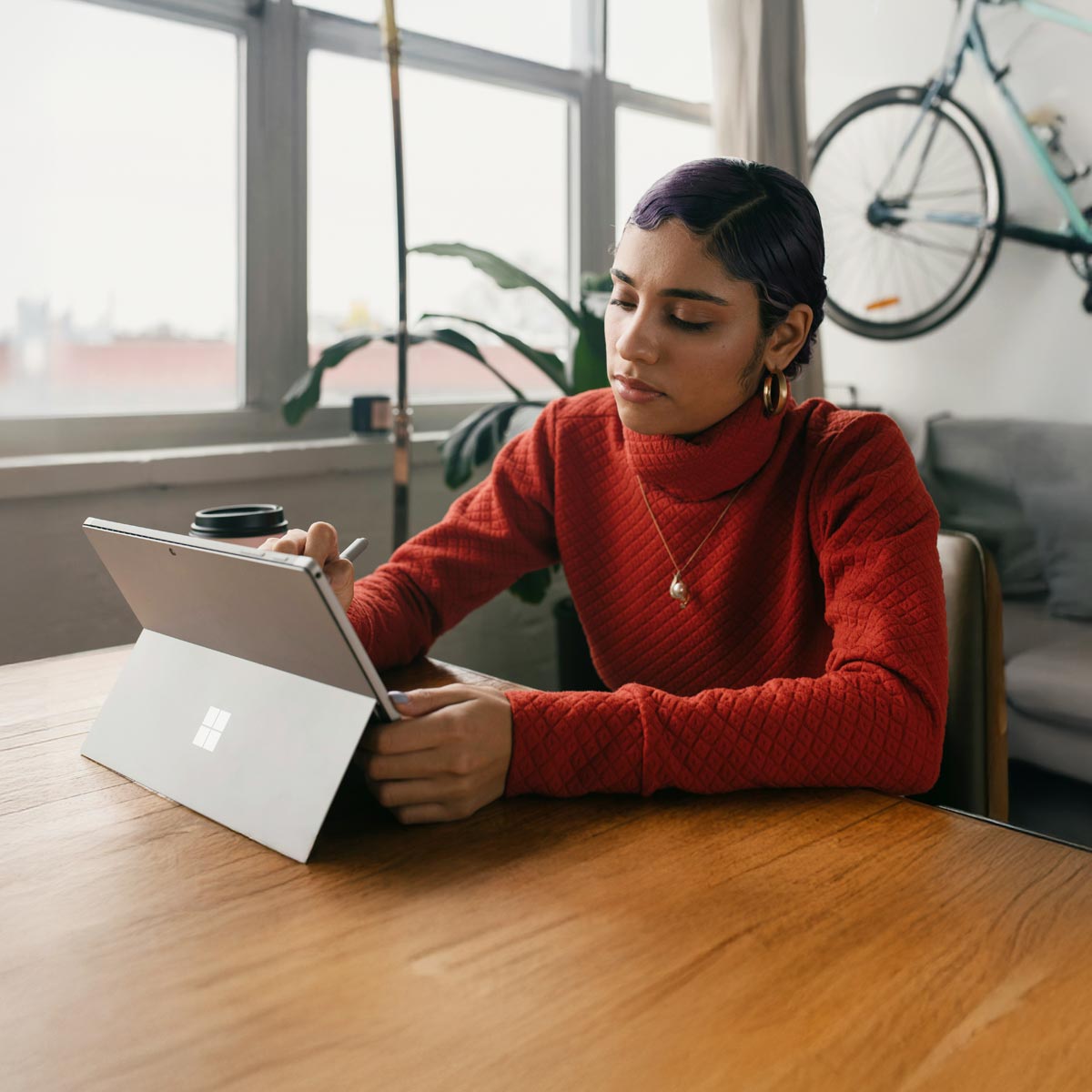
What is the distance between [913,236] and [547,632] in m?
1.61

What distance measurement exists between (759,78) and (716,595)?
5.54ft

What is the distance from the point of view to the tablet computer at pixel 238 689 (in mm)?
685

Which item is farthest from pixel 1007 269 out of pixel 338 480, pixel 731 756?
pixel 731 756

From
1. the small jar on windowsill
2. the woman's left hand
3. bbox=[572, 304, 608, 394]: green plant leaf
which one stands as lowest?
the woman's left hand

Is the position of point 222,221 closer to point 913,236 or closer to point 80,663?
point 80,663

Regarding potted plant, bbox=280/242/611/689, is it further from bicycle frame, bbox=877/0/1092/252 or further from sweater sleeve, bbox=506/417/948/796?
bicycle frame, bbox=877/0/1092/252

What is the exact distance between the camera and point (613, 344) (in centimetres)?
105

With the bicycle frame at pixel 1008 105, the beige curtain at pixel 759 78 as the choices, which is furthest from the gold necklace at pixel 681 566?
the bicycle frame at pixel 1008 105

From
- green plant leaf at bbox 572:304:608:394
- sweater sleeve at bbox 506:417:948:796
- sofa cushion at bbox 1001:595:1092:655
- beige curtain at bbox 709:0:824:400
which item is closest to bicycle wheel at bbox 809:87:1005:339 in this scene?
beige curtain at bbox 709:0:824:400

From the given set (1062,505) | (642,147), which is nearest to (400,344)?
(642,147)

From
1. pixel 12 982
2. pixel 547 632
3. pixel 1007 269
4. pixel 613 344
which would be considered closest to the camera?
pixel 12 982

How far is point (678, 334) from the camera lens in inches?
39.9

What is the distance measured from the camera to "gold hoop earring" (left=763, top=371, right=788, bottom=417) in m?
1.07

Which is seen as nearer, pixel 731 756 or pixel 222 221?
pixel 731 756
